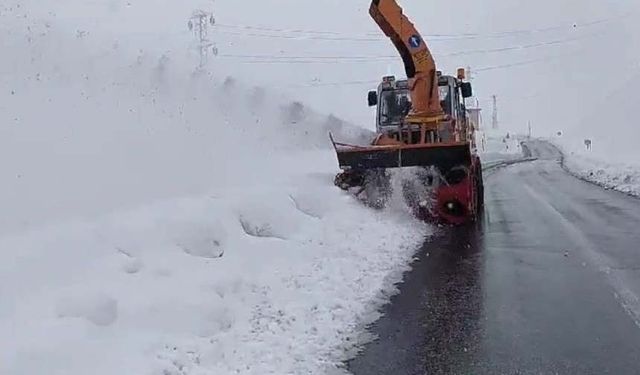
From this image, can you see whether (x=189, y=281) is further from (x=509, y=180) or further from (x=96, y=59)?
(x=509, y=180)

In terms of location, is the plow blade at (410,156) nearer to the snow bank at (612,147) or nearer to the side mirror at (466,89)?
the side mirror at (466,89)

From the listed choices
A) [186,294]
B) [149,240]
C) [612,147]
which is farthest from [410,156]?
[612,147]

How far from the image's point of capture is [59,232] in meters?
7.34

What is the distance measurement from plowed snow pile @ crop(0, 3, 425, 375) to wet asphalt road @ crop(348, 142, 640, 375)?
47 cm

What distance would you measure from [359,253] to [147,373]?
5100 mm

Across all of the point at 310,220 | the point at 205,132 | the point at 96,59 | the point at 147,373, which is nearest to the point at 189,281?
the point at 147,373

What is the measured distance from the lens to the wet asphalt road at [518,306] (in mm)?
5656

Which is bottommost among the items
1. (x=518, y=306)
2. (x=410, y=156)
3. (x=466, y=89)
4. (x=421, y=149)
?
(x=518, y=306)

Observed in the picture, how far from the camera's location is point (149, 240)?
8.04 metres

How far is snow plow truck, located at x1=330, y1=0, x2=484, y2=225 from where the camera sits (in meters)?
12.6

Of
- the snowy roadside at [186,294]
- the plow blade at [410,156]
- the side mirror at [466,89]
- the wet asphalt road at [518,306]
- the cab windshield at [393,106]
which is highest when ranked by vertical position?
the side mirror at [466,89]

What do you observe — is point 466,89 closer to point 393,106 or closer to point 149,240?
point 393,106

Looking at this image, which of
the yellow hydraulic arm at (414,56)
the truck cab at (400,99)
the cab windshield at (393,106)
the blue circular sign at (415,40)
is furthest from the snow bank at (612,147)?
the blue circular sign at (415,40)

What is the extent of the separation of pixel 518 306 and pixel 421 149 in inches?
219
